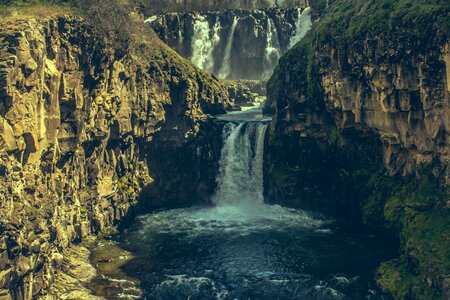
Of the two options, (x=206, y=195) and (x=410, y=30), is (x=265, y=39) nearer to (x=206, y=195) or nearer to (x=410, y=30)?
(x=206, y=195)

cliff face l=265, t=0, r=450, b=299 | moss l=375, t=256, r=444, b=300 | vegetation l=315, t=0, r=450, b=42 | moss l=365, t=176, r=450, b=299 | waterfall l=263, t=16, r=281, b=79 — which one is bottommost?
moss l=375, t=256, r=444, b=300

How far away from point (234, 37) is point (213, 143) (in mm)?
59895

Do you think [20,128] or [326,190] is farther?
[326,190]

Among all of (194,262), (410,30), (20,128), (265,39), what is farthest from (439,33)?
(265,39)

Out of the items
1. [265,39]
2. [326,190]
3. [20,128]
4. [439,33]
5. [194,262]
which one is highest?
[265,39]

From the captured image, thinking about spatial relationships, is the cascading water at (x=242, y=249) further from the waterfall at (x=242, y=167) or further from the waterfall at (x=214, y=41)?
the waterfall at (x=214, y=41)

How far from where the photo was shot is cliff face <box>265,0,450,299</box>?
6222 centimetres

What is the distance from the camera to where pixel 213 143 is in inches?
3706

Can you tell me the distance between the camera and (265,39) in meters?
146

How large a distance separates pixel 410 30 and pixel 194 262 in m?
36.7

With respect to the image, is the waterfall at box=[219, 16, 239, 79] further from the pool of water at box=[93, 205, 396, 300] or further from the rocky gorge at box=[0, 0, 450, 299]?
the pool of water at box=[93, 205, 396, 300]

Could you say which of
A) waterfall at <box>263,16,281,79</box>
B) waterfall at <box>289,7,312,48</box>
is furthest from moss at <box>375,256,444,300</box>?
waterfall at <box>263,16,281,79</box>

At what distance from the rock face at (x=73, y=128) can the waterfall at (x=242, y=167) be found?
6772 mm

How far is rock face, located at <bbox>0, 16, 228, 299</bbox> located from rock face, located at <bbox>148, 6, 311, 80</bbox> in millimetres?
42726
